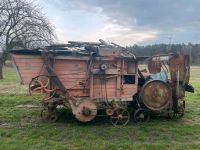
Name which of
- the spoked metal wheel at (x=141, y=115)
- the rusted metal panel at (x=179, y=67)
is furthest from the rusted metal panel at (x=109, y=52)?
the rusted metal panel at (x=179, y=67)

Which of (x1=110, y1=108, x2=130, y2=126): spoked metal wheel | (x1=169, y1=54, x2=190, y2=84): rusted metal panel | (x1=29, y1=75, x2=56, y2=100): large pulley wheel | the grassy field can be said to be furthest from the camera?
(x1=169, y1=54, x2=190, y2=84): rusted metal panel

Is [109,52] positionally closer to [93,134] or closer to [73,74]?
[73,74]

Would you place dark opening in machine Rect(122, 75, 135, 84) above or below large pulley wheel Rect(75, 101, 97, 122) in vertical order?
above

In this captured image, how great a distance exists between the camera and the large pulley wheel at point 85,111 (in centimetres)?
722

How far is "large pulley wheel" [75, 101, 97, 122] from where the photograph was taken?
Result: 284 inches

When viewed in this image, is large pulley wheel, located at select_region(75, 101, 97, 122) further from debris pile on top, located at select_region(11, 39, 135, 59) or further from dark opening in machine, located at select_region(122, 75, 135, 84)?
debris pile on top, located at select_region(11, 39, 135, 59)

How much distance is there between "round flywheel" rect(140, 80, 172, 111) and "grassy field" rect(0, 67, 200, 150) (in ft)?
1.61

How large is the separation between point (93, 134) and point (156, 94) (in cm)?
213

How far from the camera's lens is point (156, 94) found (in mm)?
7773

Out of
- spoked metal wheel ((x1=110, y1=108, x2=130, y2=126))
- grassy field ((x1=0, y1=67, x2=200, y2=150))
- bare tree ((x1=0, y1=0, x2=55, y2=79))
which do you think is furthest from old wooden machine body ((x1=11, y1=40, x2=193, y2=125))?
bare tree ((x1=0, y1=0, x2=55, y2=79))

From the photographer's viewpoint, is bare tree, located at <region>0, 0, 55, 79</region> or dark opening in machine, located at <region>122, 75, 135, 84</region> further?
bare tree, located at <region>0, 0, 55, 79</region>

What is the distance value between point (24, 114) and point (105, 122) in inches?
96.4

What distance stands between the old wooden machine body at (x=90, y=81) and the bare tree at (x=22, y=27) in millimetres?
20789

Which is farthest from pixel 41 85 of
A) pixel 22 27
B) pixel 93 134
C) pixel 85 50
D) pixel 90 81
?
pixel 22 27
